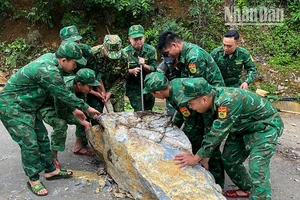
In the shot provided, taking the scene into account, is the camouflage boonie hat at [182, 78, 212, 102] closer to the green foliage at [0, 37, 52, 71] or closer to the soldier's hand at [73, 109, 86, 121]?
A: the soldier's hand at [73, 109, 86, 121]

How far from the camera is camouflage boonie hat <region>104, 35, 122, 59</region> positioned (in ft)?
14.4

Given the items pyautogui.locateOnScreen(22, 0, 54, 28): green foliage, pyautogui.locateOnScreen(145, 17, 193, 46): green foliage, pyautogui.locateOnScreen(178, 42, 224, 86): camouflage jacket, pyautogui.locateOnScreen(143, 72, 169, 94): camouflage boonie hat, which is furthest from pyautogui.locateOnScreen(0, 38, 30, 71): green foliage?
pyautogui.locateOnScreen(143, 72, 169, 94): camouflage boonie hat

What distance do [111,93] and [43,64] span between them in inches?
54.6

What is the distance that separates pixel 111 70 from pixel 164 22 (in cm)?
563

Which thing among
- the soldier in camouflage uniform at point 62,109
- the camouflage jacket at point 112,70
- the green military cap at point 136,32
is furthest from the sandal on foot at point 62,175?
the green military cap at point 136,32

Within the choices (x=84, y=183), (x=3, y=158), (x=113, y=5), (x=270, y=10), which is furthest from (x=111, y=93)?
(x=270, y=10)

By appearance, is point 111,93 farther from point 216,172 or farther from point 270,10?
point 270,10

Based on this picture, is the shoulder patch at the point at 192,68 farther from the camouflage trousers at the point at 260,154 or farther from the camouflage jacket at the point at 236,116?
the camouflage trousers at the point at 260,154

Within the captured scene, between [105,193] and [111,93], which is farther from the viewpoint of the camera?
[111,93]

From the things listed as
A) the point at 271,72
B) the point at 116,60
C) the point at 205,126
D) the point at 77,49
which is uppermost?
the point at 77,49

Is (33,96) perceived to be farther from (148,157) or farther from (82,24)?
(82,24)

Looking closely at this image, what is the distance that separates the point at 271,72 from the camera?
9.08 m

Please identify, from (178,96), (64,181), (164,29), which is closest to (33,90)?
(64,181)

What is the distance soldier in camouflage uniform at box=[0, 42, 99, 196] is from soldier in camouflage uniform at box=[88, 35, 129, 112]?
864 millimetres
